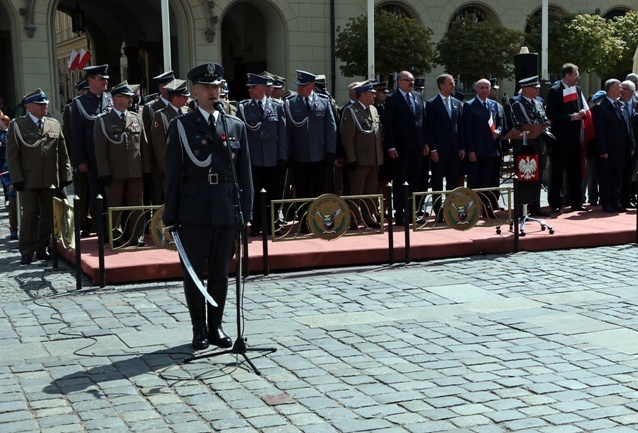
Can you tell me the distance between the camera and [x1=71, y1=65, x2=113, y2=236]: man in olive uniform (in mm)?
12344

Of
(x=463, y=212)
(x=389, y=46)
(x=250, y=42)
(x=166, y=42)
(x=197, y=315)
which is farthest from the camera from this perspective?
(x=250, y=42)

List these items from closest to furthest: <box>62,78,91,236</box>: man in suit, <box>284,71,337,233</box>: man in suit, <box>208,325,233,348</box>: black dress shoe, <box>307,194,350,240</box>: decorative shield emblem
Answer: <box>208,325,233,348</box>: black dress shoe → <box>307,194,350,240</box>: decorative shield emblem → <box>284,71,337,233</box>: man in suit → <box>62,78,91,236</box>: man in suit

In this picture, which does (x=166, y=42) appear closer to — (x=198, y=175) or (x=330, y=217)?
(x=330, y=217)

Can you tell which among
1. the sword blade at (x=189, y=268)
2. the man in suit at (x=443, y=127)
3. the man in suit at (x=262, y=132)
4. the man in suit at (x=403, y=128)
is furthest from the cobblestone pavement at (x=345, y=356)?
the man in suit at (x=443, y=127)

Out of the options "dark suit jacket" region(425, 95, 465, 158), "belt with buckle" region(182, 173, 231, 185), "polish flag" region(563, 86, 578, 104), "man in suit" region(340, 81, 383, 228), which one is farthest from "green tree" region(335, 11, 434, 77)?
"belt with buckle" region(182, 173, 231, 185)

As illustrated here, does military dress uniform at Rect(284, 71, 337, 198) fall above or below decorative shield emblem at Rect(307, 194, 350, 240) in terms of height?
above

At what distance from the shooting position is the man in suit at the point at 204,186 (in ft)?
24.5

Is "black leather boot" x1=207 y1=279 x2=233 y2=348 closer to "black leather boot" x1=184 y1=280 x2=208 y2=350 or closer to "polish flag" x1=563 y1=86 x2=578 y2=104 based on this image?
"black leather boot" x1=184 y1=280 x2=208 y2=350

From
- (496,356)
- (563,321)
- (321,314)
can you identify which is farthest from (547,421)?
(321,314)

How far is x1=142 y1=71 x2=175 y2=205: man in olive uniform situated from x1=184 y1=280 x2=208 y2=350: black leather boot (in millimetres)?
5116

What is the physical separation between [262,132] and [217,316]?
5.41 meters

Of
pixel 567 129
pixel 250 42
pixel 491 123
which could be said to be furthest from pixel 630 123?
pixel 250 42

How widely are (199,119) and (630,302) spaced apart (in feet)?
14.3

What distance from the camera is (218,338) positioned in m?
7.62
